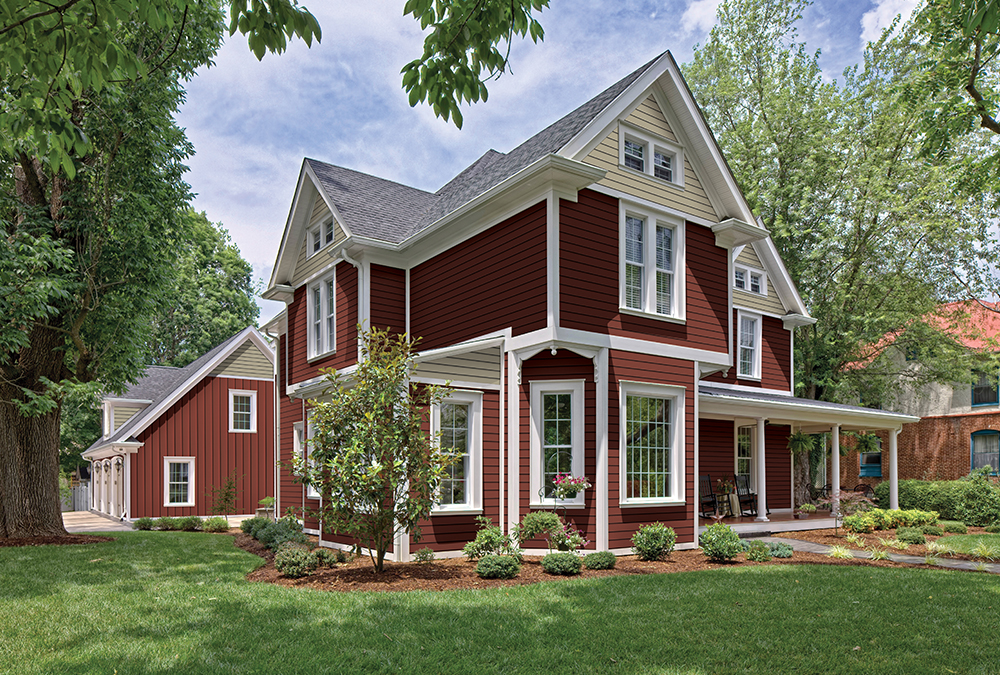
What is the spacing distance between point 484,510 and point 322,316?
681 cm

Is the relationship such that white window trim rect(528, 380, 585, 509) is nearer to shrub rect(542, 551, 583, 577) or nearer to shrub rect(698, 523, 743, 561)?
shrub rect(542, 551, 583, 577)

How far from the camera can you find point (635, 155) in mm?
13234

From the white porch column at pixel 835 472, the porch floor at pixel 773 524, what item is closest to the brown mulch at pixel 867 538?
the porch floor at pixel 773 524

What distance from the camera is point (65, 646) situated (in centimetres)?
610

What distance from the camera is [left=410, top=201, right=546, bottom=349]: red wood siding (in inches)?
461

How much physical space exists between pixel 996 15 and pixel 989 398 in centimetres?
2742

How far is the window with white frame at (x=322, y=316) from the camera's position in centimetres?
1598

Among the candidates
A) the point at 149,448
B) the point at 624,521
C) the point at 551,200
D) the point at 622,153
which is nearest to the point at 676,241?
the point at 622,153

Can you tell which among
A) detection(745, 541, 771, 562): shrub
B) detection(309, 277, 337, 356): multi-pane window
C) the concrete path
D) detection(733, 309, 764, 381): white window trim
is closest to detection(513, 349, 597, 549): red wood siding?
detection(745, 541, 771, 562): shrub

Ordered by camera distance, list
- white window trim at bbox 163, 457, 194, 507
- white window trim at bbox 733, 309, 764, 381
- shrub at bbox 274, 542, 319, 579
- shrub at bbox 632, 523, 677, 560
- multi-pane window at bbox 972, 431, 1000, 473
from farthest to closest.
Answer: multi-pane window at bbox 972, 431, 1000, 473
white window trim at bbox 163, 457, 194, 507
white window trim at bbox 733, 309, 764, 381
shrub at bbox 632, 523, 677, 560
shrub at bbox 274, 542, 319, 579

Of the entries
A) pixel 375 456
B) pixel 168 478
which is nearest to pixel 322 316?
pixel 375 456

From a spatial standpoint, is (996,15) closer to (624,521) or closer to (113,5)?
(113,5)

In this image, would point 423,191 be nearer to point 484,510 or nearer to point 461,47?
point 484,510

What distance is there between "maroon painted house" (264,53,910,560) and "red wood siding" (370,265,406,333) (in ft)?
0.15
